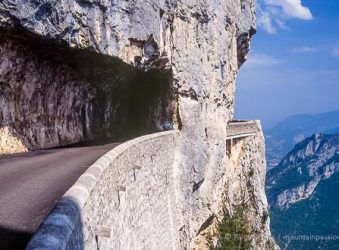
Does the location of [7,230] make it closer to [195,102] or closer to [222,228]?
[195,102]

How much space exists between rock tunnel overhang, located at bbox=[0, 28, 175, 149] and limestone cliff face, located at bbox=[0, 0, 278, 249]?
50 mm

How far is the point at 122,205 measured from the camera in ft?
38.2

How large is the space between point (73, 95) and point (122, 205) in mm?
11444

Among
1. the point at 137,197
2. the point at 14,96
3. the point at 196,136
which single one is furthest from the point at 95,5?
the point at 196,136

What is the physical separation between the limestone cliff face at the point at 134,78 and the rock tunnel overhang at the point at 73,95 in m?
0.05

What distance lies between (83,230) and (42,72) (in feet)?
43.5

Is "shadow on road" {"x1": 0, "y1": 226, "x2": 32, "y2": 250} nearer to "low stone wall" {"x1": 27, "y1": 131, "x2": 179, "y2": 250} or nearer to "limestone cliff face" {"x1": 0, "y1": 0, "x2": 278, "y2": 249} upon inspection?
"low stone wall" {"x1": 27, "y1": 131, "x2": 179, "y2": 250}

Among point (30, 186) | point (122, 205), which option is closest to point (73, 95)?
point (122, 205)

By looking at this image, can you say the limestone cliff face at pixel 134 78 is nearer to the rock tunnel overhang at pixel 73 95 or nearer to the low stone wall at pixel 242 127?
the rock tunnel overhang at pixel 73 95

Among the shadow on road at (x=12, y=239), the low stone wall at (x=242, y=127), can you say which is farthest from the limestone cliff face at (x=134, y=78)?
the shadow on road at (x=12, y=239)

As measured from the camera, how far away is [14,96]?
690 inches

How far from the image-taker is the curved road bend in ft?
23.7

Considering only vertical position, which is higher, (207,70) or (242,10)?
(242,10)

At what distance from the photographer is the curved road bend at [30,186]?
7223mm
